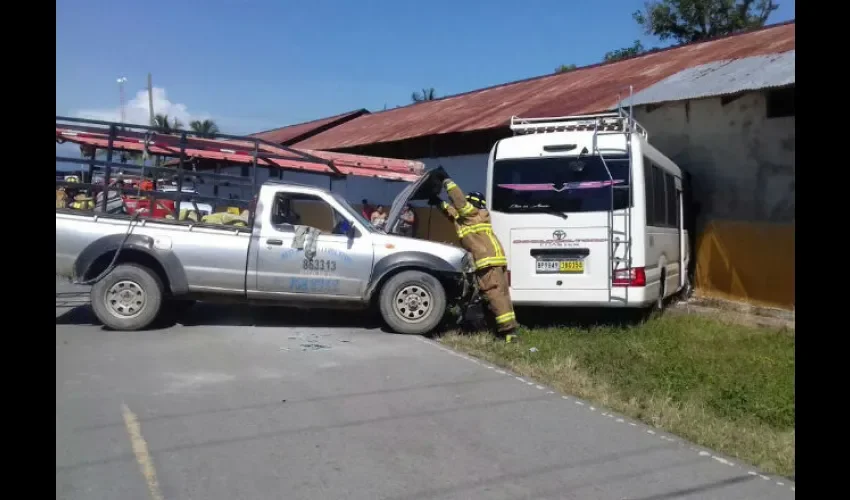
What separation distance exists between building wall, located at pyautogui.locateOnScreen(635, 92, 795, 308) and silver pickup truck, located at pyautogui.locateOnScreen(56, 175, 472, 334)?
4616 mm

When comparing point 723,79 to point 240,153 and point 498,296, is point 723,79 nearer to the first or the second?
Result: point 498,296

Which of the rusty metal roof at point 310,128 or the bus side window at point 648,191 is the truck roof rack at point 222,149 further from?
the rusty metal roof at point 310,128

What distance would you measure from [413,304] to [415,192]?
1.47m

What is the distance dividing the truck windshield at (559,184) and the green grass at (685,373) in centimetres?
153

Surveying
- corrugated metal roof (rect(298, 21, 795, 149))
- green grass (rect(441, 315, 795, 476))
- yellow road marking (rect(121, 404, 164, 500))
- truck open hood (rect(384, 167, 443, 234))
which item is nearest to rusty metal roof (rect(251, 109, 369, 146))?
corrugated metal roof (rect(298, 21, 795, 149))

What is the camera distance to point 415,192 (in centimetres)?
979

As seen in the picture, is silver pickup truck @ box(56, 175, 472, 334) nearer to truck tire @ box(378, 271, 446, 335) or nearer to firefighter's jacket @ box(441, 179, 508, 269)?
truck tire @ box(378, 271, 446, 335)

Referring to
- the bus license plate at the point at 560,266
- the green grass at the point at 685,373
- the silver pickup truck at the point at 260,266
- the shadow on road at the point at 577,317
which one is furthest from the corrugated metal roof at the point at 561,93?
the silver pickup truck at the point at 260,266

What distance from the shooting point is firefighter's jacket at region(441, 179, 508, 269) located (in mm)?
9000

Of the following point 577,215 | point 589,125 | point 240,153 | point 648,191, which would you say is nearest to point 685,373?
point 577,215

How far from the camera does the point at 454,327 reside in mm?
10086

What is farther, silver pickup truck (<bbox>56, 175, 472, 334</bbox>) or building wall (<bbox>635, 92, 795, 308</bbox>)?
building wall (<bbox>635, 92, 795, 308</bbox>)
